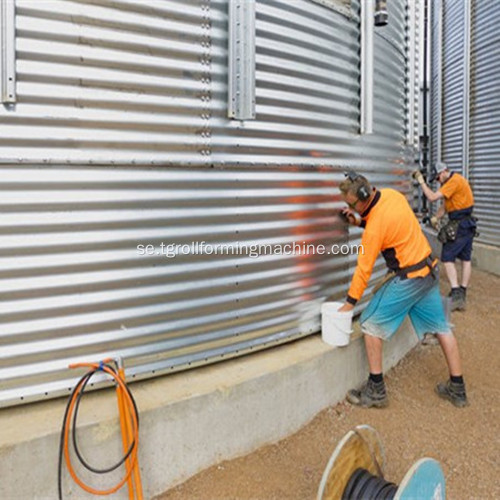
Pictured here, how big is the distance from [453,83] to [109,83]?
11.3 m

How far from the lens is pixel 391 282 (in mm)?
4027

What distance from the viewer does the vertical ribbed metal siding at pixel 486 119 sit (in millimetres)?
9781

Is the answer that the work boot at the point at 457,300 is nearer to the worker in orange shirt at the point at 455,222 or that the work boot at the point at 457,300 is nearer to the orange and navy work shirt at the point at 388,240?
the worker in orange shirt at the point at 455,222

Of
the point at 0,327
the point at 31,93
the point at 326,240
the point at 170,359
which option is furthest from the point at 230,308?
the point at 31,93

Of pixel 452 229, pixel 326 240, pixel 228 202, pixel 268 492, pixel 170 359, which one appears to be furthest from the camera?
pixel 452 229

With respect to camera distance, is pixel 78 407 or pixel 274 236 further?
pixel 274 236

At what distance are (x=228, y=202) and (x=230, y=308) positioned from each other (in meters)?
0.79

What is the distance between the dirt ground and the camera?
121 inches

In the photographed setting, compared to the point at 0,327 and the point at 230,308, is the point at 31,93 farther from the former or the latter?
the point at 230,308

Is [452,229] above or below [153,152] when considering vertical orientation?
below

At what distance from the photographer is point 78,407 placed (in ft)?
9.14

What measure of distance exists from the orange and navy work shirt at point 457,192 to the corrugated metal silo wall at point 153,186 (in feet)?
12.0

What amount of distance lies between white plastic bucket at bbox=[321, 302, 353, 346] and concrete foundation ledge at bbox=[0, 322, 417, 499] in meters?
0.09

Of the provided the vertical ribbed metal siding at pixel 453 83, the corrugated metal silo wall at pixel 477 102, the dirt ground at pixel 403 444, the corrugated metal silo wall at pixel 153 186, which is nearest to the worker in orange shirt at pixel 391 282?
the dirt ground at pixel 403 444
